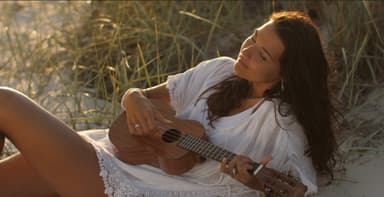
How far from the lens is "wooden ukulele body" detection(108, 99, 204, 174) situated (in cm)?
286

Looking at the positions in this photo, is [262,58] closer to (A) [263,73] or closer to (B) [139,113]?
(A) [263,73]

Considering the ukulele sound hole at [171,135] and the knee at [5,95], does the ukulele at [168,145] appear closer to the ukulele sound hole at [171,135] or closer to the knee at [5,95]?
the ukulele sound hole at [171,135]

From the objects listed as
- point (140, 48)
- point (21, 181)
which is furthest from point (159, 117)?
point (140, 48)

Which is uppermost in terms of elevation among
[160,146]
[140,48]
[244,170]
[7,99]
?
[7,99]

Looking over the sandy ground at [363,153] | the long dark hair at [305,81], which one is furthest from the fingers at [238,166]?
the sandy ground at [363,153]

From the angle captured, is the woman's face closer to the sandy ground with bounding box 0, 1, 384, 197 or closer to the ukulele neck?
the ukulele neck

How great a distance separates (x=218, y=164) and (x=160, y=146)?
0.22m

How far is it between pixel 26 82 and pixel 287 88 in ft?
7.21

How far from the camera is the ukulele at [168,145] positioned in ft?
9.14

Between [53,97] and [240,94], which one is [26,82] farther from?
[240,94]

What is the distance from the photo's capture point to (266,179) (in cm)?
249

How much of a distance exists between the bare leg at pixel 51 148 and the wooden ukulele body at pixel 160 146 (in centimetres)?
15

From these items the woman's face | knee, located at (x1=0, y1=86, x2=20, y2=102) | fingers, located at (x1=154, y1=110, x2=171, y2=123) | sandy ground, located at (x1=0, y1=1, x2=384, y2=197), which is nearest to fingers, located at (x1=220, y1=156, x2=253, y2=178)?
the woman's face

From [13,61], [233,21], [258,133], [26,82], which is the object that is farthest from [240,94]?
[13,61]
